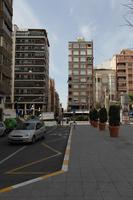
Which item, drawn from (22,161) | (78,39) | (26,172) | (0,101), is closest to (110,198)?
(26,172)

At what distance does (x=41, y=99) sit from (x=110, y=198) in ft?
375

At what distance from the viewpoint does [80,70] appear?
142 m

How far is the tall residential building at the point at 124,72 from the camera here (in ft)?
400

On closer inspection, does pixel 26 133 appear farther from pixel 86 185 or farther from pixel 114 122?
pixel 86 185

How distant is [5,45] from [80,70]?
91.7 meters

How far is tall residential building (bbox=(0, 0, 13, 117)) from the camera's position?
161 feet

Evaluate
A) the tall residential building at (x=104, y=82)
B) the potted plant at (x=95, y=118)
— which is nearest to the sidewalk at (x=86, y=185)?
the potted plant at (x=95, y=118)

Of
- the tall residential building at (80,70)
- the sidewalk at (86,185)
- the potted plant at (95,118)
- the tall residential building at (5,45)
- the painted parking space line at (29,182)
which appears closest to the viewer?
the sidewalk at (86,185)

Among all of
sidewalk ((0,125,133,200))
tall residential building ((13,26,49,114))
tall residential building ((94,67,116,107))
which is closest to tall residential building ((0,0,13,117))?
sidewalk ((0,125,133,200))

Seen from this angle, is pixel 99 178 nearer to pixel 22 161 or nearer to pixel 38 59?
pixel 22 161

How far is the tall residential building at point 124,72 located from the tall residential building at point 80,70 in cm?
1836

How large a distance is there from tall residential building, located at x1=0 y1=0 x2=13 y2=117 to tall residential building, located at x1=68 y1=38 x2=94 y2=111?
3386 inches

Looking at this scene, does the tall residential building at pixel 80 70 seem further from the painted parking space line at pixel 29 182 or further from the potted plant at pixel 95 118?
the painted parking space line at pixel 29 182

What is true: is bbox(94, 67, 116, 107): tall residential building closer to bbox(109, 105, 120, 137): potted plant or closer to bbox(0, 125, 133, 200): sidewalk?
bbox(109, 105, 120, 137): potted plant
